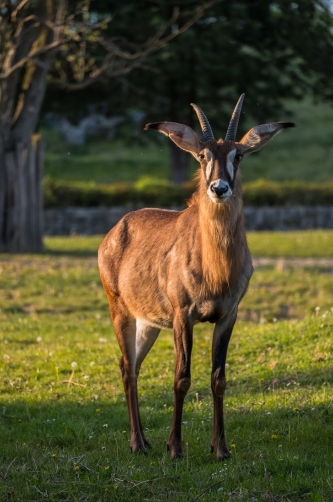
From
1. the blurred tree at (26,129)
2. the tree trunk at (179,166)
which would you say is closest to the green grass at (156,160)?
the tree trunk at (179,166)

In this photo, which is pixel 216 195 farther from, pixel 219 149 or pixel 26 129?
pixel 26 129

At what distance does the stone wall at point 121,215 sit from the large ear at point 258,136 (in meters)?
19.3

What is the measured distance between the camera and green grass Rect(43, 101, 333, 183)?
37812 millimetres

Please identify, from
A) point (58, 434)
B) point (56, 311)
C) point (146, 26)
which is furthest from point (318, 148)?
point (58, 434)

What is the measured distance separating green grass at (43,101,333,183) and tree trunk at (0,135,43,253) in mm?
15076

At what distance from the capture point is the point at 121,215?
86.3 ft

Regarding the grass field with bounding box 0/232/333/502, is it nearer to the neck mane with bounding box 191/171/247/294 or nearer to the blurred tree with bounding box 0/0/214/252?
the neck mane with bounding box 191/171/247/294

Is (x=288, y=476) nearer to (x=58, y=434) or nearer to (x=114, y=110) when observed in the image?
(x=58, y=434)

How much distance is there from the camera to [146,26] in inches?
1000

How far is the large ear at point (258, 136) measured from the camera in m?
6.66

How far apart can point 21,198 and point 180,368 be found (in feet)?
43.4

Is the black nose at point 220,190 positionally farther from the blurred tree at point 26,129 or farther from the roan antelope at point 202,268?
the blurred tree at point 26,129

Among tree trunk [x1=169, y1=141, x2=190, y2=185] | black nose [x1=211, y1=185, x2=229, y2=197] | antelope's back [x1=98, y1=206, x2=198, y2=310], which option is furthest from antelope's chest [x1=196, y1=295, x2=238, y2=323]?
tree trunk [x1=169, y1=141, x2=190, y2=185]

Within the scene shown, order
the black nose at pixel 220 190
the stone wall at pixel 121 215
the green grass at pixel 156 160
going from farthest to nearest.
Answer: the green grass at pixel 156 160, the stone wall at pixel 121 215, the black nose at pixel 220 190
